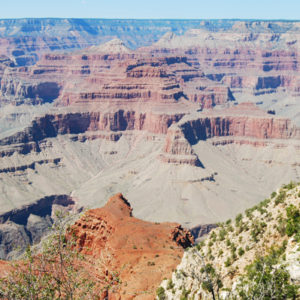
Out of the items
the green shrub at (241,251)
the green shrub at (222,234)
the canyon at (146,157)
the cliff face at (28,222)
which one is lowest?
the cliff face at (28,222)

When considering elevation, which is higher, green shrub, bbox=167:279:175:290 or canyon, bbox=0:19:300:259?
green shrub, bbox=167:279:175:290

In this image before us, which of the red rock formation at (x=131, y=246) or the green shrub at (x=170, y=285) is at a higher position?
the green shrub at (x=170, y=285)

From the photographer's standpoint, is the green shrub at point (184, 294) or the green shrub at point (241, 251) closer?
the green shrub at point (184, 294)

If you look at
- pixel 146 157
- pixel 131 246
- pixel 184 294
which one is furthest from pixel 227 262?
pixel 146 157

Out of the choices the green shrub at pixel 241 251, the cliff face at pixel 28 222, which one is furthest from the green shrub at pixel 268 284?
the cliff face at pixel 28 222

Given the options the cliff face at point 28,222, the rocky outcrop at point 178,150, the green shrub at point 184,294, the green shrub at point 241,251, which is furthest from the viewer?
the rocky outcrop at point 178,150

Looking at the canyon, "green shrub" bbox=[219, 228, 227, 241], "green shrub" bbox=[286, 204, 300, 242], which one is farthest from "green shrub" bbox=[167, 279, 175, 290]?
the canyon

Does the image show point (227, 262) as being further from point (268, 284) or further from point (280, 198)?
point (268, 284)

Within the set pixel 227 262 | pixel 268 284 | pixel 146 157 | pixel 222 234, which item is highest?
pixel 268 284

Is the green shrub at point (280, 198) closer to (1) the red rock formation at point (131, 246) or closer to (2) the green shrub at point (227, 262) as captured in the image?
(2) the green shrub at point (227, 262)

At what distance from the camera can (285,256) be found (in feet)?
70.9

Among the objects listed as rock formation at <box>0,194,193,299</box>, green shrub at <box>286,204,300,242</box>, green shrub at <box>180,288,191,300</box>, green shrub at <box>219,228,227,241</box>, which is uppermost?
green shrub at <box>286,204,300,242</box>

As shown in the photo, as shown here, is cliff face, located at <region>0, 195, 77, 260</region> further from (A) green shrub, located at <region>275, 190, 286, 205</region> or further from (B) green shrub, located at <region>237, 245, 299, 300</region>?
(B) green shrub, located at <region>237, 245, 299, 300</region>

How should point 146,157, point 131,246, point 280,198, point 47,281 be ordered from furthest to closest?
point 146,157
point 131,246
point 280,198
point 47,281
